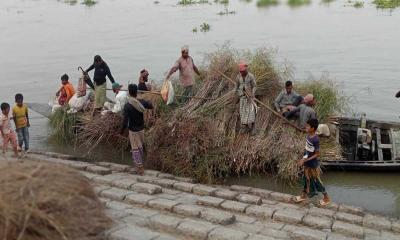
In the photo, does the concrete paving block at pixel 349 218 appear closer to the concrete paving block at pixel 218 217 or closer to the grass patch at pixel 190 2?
the concrete paving block at pixel 218 217

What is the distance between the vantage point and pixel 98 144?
10.6m

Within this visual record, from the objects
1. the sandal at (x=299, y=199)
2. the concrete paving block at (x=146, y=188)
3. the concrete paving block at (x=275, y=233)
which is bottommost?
the sandal at (x=299, y=199)

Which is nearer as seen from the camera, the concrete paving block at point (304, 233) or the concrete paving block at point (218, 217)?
the concrete paving block at point (304, 233)

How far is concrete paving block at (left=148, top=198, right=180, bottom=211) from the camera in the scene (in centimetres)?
599

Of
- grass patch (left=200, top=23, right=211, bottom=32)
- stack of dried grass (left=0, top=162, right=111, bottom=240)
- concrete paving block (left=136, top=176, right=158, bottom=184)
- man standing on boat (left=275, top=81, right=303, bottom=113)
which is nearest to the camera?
stack of dried grass (left=0, top=162, right=111, bottom=240)

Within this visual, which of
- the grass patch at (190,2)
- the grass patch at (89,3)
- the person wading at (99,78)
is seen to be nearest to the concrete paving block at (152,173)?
the person wading at (99,78)

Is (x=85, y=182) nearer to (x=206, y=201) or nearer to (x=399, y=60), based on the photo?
(x=206, y=201)

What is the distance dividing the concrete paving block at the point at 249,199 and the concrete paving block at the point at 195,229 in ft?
4.35

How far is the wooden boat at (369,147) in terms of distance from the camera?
8.66 m

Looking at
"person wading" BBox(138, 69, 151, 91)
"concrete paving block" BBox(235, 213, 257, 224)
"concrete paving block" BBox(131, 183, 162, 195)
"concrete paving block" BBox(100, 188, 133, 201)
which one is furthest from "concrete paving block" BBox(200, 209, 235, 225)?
"person wading" BBox(138, 69, 151, 91)

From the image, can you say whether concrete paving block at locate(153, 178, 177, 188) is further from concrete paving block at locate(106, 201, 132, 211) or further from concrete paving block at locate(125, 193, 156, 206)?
concrete paving block at locate(106, 201, 132, 211)

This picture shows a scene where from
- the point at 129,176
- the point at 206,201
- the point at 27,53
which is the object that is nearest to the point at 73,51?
the point at 27,53

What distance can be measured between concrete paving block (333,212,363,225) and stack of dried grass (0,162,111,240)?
3393 millimetres

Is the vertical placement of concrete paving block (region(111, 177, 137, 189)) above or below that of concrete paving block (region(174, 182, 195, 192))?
above
